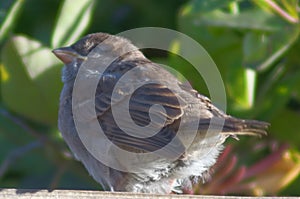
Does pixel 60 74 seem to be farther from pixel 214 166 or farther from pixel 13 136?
pixel 214 166

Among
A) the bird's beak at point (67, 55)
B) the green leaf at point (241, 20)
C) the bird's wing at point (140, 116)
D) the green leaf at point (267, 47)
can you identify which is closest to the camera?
the bird's wing at point (140, 116)

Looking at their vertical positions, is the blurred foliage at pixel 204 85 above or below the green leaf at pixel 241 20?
below

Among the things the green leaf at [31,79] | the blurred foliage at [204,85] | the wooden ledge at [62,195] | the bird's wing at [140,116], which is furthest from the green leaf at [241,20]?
the wooden ledge at [62,195]

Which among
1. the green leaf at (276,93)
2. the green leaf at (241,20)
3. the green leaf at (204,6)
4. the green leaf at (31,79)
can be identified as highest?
the green leaf at (204,6)

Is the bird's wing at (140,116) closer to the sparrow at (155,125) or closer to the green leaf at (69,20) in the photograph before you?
the sparrow at (155,125)

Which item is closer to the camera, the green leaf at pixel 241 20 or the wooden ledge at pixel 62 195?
the wooden ledge at pixel 62 195

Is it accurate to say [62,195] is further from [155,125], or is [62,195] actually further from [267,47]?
[267,47]

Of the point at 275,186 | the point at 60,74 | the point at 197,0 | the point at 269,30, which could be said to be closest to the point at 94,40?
the point at 60,74

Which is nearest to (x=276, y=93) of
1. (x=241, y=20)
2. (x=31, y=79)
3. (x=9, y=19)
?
(x=241, y=20)
